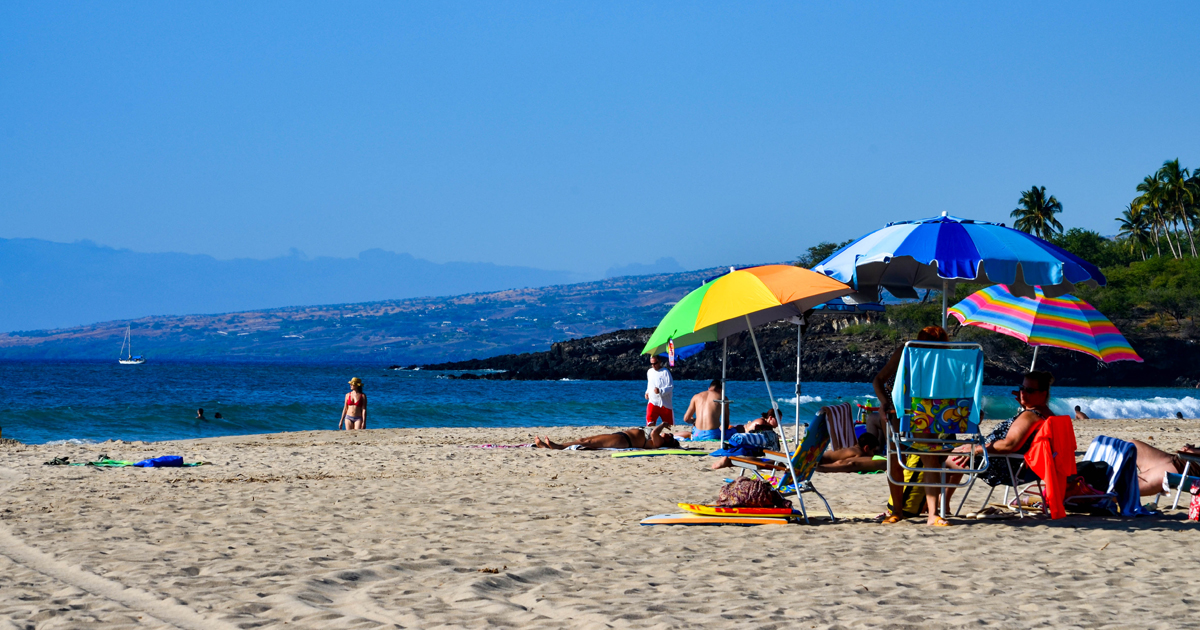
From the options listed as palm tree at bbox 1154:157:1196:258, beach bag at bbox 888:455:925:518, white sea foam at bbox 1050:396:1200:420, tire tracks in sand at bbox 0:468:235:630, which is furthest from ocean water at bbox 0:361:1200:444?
palm tree at bbox 1154:157:1196:258

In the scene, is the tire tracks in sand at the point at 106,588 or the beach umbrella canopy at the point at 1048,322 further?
the beach umbrella canopy at the point at 1048,322

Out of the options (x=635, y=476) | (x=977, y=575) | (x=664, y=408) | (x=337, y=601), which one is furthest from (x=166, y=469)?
(x=977, y=575)

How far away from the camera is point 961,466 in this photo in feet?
21.4

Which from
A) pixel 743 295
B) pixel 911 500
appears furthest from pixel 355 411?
pixel 911 500

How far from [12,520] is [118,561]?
209cm

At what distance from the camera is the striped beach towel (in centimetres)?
665

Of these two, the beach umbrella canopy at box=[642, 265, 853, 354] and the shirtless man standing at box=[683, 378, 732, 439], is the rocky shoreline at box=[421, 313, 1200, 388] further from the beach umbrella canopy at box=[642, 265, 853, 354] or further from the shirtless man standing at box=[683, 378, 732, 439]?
the beach umbrella canopy at box=[642, 265, 853, 354]

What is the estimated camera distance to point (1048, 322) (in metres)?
9.39

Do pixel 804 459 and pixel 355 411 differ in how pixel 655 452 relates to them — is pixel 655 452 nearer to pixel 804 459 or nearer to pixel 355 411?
pixel 804 459

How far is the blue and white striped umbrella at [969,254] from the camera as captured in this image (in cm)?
657

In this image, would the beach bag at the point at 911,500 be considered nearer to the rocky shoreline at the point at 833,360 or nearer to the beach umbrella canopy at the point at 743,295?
the beach umbrella canopy at the point at 743,295

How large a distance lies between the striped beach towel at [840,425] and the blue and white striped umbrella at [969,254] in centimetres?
96

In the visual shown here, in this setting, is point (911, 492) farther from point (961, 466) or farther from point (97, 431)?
point (97, 431)

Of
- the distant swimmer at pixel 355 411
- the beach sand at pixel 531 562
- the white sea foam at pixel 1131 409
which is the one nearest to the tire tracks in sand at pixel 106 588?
the beach sand at pixel 531 562
